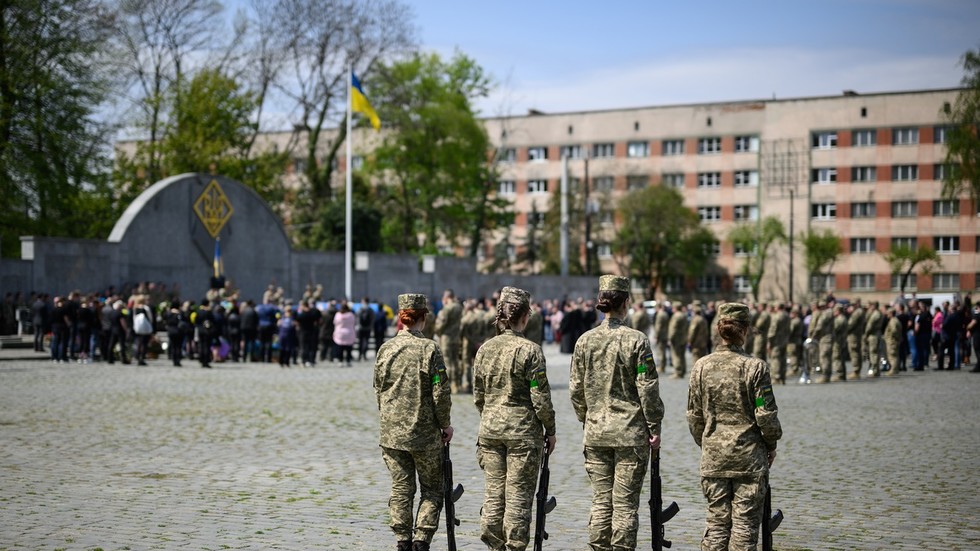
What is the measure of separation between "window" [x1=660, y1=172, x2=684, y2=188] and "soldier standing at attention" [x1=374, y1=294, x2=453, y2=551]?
84999 mm

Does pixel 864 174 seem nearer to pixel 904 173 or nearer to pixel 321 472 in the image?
pixel 904 173

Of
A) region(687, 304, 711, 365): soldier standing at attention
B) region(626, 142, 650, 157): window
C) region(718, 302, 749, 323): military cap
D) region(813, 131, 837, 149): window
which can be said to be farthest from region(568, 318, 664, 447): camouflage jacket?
region(626, 142, 650, 157): window

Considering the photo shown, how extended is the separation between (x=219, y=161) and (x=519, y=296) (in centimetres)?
4717

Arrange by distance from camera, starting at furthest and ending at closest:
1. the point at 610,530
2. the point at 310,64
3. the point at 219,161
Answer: the point at 310,64 → the point at 219,161 → the point at 610,530

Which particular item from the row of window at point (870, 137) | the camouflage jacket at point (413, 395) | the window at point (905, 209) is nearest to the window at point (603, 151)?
the row of window at point (870, 137)

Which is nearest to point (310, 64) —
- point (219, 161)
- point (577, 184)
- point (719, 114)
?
point (219, 161)

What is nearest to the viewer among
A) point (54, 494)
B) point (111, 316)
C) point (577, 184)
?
point (54, 494)

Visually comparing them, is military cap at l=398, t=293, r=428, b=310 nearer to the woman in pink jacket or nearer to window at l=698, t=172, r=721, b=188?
the woman in pink jacket

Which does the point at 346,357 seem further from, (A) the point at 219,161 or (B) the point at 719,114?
(B) the point at 719,114

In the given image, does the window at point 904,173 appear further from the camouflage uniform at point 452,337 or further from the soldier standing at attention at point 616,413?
the soldier standing at attention at point 616,413

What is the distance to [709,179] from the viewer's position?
299ft

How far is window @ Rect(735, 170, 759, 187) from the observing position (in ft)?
293

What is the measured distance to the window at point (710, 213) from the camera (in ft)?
300

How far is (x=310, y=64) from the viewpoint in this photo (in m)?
61.0
